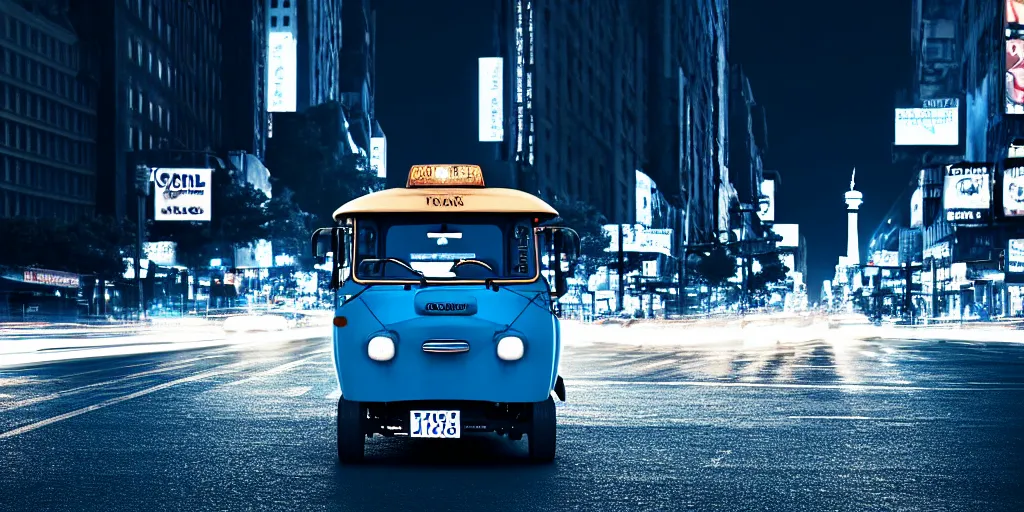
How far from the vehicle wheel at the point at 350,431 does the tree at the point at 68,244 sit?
7338 centimetres

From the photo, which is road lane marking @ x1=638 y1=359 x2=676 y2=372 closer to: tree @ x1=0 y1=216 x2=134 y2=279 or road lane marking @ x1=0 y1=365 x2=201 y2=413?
road lane marking @ x1=0 y1=365 x2=201 y2=413

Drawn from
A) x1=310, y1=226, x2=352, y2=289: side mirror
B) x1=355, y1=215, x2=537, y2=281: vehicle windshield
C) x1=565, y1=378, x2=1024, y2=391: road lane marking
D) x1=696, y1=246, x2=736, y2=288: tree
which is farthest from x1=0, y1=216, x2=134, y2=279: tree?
x1=696, y1=246, x2=736, y2=288: tree

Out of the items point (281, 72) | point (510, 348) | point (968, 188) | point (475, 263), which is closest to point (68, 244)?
point (968, 188)

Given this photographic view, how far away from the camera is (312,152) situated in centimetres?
13662

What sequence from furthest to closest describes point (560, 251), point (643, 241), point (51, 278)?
point (643, 241), point (51, 278), point (560, 251)

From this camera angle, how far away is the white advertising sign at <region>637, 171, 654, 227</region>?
152m

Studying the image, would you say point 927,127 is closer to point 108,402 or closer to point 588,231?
point 588,231

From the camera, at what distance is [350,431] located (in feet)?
40.7

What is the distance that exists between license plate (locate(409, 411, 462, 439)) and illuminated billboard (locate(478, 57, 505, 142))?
11619 centimetres

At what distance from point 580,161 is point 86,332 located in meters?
88.5

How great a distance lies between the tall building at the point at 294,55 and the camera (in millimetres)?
157375

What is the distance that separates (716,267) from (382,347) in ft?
473

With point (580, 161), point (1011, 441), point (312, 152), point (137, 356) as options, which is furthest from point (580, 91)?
point (1011, 441)

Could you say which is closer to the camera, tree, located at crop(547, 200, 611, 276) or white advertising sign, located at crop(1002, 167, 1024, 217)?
white advertising sign, located at crop(1002, 167, 1024, 217)
